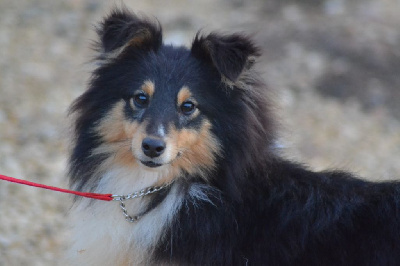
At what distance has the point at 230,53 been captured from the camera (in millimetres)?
4000

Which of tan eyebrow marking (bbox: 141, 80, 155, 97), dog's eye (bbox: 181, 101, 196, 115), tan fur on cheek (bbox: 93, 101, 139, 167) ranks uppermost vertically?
tan eyebrow marking (bbox: 141, 80, 155, 97)

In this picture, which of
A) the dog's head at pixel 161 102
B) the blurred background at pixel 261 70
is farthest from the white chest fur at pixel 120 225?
the blurred background at pixel 261 70

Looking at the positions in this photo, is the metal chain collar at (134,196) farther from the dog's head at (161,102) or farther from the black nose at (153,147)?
the black nose at (153,147)

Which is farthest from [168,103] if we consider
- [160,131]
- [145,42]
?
[145,42]

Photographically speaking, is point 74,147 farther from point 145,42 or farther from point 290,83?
point 290,83

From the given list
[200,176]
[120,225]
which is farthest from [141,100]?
[120,225]

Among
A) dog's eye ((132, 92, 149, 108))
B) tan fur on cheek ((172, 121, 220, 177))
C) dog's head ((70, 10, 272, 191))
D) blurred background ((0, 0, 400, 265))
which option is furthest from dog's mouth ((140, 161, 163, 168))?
blurred background ((0, 0, 400, 265))

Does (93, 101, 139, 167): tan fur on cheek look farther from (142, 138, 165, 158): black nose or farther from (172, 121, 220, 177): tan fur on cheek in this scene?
(172, 121, 220, 177): tan fur on cheek

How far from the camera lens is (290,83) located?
344 inches

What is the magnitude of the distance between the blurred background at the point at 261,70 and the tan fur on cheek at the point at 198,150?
6.73 ft

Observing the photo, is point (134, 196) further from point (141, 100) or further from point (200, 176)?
point (141, 100)

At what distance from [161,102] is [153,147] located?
32 cm

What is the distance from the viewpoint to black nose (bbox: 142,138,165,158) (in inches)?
152

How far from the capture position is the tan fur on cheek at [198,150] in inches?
159
